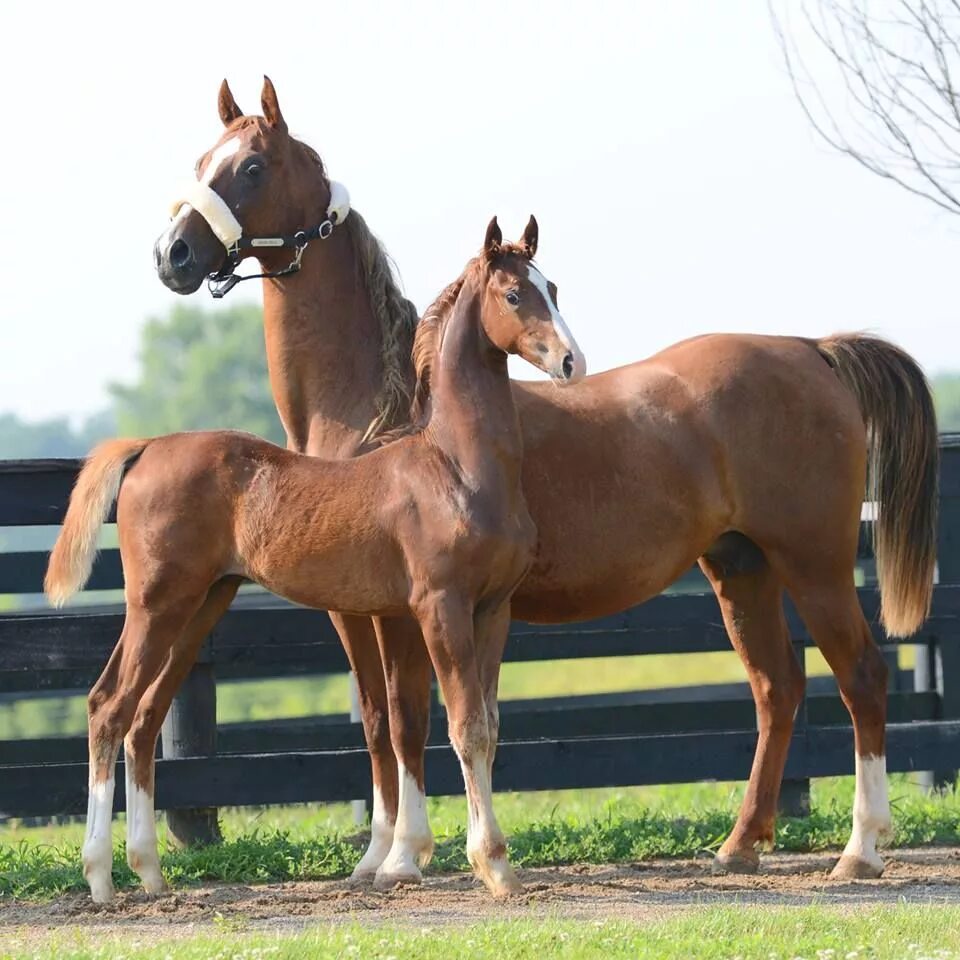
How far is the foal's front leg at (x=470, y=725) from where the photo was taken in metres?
5.26

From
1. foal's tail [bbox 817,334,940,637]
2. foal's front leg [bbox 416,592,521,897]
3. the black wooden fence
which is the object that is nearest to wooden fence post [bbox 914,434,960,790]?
the black wooden fence

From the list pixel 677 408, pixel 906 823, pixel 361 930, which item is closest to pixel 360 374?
pixel 677 408

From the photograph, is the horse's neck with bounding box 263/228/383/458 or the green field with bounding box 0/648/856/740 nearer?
the horse's neck with bounding box 263/228/383/458

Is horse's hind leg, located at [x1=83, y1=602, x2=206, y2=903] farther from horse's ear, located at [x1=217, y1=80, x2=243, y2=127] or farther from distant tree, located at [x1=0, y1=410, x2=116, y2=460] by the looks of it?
distant tree, located at [x1=0, y1=410, x2=116, y2=460]

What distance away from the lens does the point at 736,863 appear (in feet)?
20.0

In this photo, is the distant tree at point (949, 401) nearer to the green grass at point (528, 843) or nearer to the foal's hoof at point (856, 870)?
the green grass at point (528, 843)

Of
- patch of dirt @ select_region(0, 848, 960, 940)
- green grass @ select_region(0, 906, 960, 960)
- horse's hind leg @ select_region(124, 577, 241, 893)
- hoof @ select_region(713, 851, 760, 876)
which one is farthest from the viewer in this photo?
hoof @ select_region(713, 851, 760, 876)

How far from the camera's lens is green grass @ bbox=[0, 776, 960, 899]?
614 cm

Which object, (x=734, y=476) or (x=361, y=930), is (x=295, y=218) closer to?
(x=734, y=476)

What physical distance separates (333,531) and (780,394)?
1.90 m

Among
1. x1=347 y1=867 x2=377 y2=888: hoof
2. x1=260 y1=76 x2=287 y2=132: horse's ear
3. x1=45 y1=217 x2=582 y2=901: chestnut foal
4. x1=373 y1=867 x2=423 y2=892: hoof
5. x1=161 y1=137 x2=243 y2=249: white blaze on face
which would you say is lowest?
x1=347 y1=867 x2=377 y2=888: hoof

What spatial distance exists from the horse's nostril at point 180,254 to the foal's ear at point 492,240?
1.09 metres

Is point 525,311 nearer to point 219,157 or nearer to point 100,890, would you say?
point 219,157

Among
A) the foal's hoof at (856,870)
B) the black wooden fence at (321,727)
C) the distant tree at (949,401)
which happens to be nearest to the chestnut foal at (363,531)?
the black wooden fence at (321,727)
